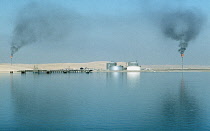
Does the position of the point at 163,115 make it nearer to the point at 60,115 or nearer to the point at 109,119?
the point at 109,119

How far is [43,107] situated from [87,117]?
877cm

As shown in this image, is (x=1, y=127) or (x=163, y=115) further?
(x=163, y=115)

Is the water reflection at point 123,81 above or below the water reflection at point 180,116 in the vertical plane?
above

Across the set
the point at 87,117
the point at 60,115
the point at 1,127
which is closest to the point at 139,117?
the point at 87,117

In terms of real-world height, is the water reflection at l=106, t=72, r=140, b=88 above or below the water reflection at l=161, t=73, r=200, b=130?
above

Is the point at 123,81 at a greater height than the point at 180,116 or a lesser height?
greater

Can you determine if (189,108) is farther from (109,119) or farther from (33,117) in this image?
(33,117)

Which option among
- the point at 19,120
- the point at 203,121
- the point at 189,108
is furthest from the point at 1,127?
the point at 189,108

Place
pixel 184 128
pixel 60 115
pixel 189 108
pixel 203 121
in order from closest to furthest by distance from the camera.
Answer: pixel 184 128
pixel 203 121
pixel 60 115
pixel 189 108

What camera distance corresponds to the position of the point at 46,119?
29000mm

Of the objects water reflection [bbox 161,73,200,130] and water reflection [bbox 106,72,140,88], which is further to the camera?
water reflection [bbox 106,72,140,88]

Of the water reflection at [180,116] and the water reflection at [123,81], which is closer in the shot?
the water reflection at [180,116]

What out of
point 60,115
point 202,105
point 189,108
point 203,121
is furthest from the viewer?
point 202,105

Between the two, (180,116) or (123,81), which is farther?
(123,81)
